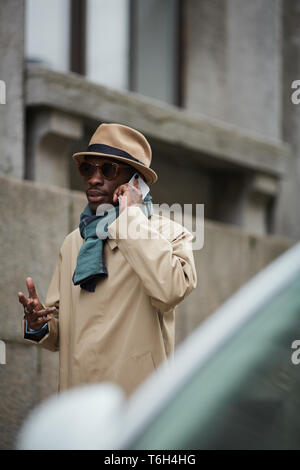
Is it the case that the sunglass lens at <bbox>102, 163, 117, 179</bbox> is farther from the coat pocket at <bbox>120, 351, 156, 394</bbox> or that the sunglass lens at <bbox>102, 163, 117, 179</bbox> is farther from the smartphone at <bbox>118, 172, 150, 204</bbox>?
the coat pocket at <bbox>120, 351, 156, 394</bbox>

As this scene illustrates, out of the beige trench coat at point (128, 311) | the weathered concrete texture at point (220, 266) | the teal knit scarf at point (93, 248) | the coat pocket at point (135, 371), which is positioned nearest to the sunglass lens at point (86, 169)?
the teal knit scarf at point (93, 248)

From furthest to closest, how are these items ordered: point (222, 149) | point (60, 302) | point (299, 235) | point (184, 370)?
point (299, 235) < point (222, 149) < point (60, 302) < point (184, 370)

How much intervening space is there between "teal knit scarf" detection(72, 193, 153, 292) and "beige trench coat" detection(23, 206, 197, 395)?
5cm

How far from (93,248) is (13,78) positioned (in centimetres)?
273

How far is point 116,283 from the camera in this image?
407 cm

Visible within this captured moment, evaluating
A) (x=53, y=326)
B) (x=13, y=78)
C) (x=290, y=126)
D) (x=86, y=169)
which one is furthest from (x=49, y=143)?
(x=290, y=126)

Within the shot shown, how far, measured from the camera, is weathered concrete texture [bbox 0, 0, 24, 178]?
6.37 m

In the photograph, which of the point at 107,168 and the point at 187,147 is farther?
the point at 187,147

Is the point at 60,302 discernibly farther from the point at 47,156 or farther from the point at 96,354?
the point at 47,156

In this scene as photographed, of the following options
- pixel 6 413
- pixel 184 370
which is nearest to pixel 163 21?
pixel 6 413

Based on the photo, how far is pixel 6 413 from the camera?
18.4 feet

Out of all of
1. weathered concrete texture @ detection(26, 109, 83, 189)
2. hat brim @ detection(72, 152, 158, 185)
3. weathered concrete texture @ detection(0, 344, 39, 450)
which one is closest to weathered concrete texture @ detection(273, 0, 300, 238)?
weathered concrete texture @ detection(26, 109, 83, 189)

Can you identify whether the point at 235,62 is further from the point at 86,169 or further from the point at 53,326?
the point at 53,326

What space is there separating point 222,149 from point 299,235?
1.54m
